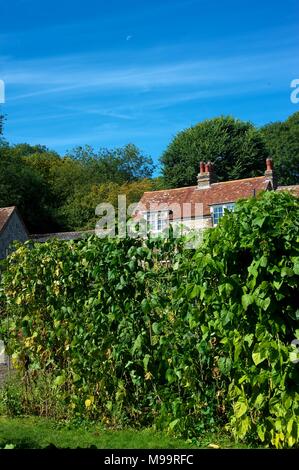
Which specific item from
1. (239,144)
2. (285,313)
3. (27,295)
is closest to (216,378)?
(285,313)

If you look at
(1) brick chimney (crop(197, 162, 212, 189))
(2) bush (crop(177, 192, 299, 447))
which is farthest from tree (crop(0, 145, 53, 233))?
(2) bush (crop(177, 192, 299, 447))

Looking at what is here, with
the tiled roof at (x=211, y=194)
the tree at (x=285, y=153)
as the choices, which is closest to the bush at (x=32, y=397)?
the tiled roof at (x=211, y=194)

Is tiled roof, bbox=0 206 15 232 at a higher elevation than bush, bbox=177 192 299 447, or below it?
higher

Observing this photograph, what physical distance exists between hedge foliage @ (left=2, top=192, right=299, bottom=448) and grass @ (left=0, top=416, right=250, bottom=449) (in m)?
0.17

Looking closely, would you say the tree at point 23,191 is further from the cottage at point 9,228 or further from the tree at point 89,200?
the cottage at point 9,228

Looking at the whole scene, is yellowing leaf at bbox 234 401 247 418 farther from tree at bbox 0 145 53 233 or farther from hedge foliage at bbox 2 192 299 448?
tree at bbox 0 145 53 233

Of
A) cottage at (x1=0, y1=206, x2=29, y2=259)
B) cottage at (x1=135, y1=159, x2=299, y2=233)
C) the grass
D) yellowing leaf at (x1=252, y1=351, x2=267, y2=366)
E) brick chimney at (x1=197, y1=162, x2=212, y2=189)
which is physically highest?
brick chimney at (x1=197, y1=162, x2=212, y2=189)

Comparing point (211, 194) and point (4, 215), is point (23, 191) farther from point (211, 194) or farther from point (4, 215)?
point (211, 194)

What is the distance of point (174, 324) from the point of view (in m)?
6.14

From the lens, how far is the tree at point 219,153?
55875mm

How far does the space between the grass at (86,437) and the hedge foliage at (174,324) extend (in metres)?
0.17

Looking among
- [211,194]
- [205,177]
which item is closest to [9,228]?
[211,194]

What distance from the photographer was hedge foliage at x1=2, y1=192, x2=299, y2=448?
201 inches

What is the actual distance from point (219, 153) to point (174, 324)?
169ft
